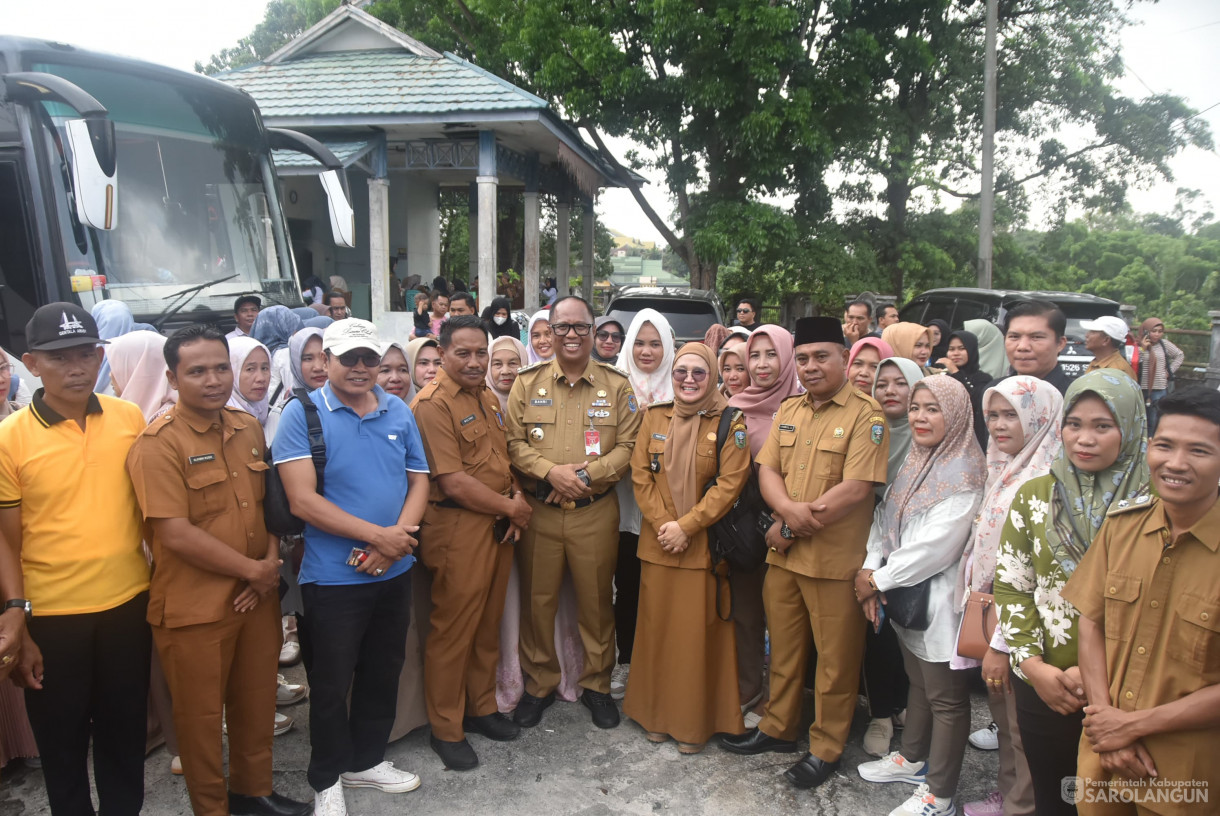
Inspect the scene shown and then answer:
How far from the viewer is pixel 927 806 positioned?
3092mm

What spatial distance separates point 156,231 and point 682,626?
429 centimetres

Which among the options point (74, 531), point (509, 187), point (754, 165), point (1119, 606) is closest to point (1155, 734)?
point (1119, 606)

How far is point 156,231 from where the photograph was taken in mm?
5215

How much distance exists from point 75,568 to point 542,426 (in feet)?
6.46

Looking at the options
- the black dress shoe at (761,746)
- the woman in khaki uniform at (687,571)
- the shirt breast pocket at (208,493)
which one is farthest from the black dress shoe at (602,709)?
the shirt breast pocket at (208,493)

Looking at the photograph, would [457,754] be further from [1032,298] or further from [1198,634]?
[1032,298]

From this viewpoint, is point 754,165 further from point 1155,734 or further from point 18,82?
point 1155,734

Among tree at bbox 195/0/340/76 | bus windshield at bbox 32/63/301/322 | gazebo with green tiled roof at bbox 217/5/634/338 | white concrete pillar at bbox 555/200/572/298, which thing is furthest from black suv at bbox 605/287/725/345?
tree at bbox 195/0/340/76

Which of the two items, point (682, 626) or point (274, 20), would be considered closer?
point (682, 626)

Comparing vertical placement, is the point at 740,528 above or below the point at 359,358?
below

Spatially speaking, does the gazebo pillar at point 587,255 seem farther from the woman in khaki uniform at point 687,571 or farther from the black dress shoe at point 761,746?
the black dress shoe at point 761,746

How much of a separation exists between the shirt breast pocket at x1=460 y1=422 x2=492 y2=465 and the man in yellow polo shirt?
1.30 meters

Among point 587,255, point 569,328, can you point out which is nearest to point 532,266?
point 587,255

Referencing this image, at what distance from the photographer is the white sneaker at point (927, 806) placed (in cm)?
308
